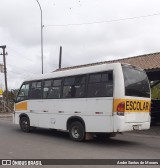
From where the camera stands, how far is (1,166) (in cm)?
788

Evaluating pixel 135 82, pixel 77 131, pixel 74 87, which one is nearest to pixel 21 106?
pixel 74 87

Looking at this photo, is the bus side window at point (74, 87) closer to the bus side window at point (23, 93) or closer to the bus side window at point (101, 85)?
the bus side window at point (101, 85)

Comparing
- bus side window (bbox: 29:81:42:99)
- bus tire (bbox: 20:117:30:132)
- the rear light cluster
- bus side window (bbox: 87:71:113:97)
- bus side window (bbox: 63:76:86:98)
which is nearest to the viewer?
the rear light cluster

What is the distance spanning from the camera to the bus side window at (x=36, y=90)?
14.4m

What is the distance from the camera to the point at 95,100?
1148 centimetres

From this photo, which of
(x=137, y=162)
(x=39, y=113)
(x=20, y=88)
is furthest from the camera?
(x=20, y=88)

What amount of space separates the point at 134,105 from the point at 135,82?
914mm

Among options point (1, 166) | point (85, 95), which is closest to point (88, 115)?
point (85, 95)

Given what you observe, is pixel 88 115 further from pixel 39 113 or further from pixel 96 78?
pixel 39 113

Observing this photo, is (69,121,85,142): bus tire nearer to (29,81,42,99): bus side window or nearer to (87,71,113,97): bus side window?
(87,71,113,97): bus side window

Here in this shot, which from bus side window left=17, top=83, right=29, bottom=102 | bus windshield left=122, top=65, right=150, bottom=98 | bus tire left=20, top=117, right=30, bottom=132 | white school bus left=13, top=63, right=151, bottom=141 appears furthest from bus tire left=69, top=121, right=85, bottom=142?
bus side window left=17, top=83, right=29, bottom=102

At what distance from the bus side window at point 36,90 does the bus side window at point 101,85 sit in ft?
10.8

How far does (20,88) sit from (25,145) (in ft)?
16.9

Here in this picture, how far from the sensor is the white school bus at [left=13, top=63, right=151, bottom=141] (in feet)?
35.8
